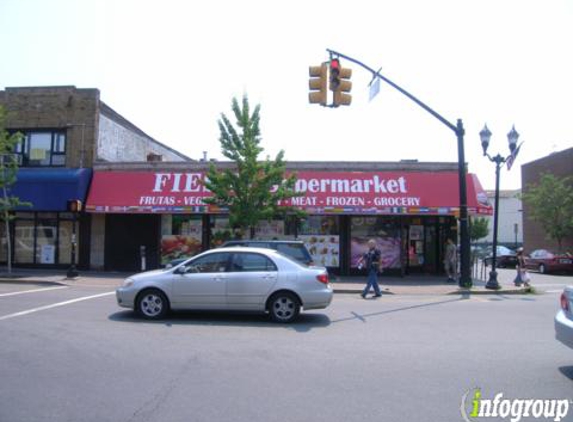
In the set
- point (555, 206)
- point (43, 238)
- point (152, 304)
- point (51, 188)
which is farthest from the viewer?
point (555, 206)

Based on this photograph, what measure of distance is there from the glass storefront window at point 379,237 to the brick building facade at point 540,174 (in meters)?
19.1

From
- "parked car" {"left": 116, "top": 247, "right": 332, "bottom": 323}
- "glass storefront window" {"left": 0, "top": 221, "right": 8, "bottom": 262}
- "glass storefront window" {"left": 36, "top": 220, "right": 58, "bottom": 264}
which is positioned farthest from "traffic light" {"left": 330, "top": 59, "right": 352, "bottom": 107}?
"glass storefront window" {"left": 0, "top": 221, "right": 8, "bottom": 262}

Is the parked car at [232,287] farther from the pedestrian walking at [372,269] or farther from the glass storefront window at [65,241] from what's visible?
the glass storefront window at [65,241]

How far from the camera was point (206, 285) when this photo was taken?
31.4 feet

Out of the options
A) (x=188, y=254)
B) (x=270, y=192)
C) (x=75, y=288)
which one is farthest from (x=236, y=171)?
(x=75, y=288)

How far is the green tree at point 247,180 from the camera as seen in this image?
1778 cm

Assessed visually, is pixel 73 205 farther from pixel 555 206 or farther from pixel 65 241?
pixel 555 206

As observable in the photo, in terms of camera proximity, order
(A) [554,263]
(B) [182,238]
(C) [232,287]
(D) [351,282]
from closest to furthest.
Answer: (C) [232,287] → (D) [351,282] → (B) [182,238] → (A) [554,263]

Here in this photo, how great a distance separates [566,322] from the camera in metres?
6.23

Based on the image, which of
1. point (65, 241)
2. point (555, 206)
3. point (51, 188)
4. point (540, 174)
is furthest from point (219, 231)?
point (540, 174)

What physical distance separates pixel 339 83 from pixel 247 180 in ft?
20.1

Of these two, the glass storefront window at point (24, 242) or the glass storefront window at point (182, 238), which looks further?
the glass storefront window at point (24, 242)

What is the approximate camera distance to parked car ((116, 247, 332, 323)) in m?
9.55

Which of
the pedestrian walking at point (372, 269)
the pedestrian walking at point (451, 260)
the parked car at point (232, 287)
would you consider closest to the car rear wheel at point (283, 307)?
the parked car at point (232, 287)
